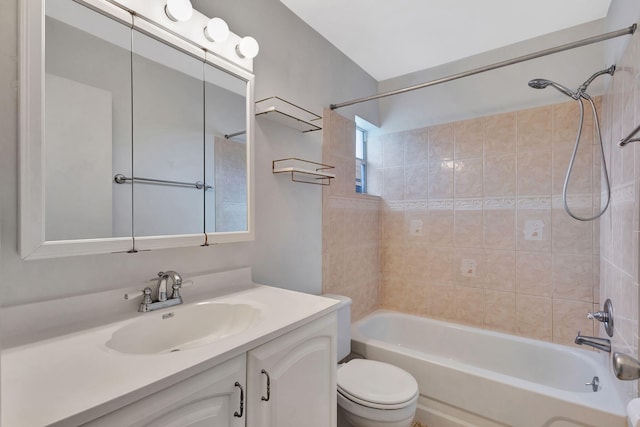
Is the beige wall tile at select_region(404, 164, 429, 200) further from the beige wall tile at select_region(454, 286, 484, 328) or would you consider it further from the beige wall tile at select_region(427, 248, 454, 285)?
the beige wall tile at select_region(454, 286, 484, 328)

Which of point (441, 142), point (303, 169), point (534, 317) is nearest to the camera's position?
point (303, 169)

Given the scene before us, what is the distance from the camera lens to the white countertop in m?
0.54

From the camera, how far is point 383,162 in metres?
2.78

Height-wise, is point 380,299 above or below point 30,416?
below

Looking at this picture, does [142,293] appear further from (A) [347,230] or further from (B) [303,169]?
(A) [347,230]

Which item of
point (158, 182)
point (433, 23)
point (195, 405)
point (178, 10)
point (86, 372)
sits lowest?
point (195, 405)

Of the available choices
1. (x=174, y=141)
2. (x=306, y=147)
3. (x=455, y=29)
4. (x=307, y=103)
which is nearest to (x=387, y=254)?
(x=306, y=147)

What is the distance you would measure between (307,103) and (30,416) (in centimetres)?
186

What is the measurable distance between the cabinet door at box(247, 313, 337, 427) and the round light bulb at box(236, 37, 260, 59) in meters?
1.28

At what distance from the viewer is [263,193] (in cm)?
164

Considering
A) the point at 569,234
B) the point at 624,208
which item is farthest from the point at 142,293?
the point at 569,234

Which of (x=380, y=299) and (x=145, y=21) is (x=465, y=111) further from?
(x=145, y=21)

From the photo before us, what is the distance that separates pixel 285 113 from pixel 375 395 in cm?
155

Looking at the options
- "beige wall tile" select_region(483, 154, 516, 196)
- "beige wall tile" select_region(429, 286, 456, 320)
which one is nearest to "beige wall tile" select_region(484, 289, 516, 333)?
"beige wall tile" select_region(429, 286, 456, 320)
